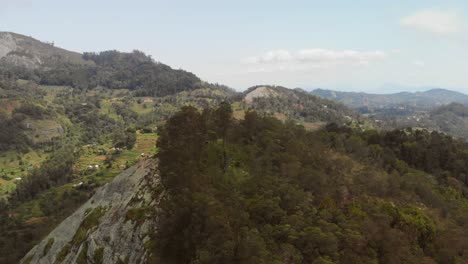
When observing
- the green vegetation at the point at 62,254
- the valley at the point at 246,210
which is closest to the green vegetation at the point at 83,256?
the valley at the point at 246,210

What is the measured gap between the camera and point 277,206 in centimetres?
3238

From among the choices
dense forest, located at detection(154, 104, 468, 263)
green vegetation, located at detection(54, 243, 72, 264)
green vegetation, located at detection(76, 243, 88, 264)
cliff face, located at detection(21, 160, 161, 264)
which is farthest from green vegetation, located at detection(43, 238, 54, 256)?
dense forest, located at detection(154, 104, 468, 263)

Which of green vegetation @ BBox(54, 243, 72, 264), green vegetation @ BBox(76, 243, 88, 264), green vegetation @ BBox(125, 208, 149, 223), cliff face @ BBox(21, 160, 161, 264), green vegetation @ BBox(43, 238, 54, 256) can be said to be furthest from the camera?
green vegetation @ BBox(43, 238, 54, 256)

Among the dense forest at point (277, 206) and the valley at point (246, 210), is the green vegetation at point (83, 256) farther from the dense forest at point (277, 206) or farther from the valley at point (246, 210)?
the dense forest at point (277, 206)

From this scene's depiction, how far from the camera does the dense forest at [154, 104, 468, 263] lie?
2605 cm

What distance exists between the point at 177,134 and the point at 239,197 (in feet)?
31.5

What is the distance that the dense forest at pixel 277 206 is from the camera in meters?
26.0

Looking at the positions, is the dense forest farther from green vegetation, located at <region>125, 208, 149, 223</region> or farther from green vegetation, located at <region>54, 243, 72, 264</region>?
green vegetation, located at <region>54, 243, 72, 264</region>

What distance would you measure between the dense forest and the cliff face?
2.76 metres

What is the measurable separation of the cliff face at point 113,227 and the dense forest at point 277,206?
2.76 meters

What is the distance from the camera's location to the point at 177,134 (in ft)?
121

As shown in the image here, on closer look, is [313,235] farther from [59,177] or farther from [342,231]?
[59,177]

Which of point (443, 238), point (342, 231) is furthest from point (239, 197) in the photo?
point (443, 238)

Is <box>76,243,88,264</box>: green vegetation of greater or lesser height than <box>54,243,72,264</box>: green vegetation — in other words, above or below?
above
